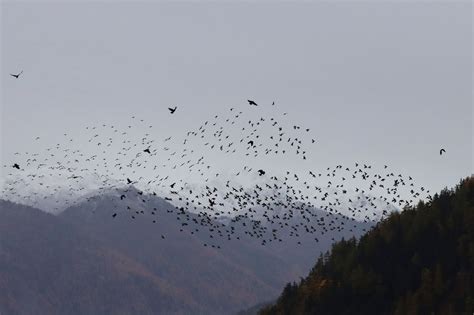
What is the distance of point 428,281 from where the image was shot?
195500 millimetres

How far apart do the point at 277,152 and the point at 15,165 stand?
127ft

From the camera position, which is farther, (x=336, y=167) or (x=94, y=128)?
(x=336, y=167)

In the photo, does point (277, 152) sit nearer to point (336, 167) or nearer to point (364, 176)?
point (336, 167)

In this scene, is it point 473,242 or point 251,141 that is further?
point 473,242

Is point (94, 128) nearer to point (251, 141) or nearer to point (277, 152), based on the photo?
point (251, 141)

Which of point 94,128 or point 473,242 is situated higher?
point 473,242

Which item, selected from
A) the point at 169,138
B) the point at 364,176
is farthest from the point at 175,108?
the point at 364,176

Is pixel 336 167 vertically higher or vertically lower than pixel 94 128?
higher

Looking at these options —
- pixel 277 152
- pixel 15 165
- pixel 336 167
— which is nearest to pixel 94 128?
pixel 15 165

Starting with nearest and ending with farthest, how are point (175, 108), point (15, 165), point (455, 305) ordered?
point (175, 108) < point (15, 165) < point (455, 305)

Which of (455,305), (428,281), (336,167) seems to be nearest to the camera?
(336,167)

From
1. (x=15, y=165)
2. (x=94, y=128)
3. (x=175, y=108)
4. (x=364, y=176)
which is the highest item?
(x=364, y=176)

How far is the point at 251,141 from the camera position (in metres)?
105

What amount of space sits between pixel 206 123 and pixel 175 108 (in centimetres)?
558
